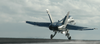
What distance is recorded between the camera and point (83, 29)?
5266cm

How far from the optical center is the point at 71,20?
58.7 m

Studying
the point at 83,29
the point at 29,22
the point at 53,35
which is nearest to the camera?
the point at 83,29

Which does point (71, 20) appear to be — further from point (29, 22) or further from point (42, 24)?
point (29, 22)

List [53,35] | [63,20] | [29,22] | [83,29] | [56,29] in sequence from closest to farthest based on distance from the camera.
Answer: [56,29]
[63,20]
[83,29]
[53,35]
[29,22]

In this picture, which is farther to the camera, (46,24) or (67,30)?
(46,24)

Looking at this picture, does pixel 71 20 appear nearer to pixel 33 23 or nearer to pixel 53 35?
pixel 53 35

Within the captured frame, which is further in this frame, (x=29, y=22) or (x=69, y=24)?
(x=29, y=22)

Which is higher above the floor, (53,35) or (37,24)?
(37,24)

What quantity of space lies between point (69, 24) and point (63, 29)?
797 centimetres

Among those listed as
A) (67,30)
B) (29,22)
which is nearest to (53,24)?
(67,30)

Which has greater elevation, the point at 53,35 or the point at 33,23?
the point at 33,23

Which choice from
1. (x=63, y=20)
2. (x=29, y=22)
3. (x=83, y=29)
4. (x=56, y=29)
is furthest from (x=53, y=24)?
(x=29, y=22)

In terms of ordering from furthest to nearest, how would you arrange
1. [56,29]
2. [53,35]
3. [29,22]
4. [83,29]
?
[29,22]
[53,35]
[83,29]
[56,29]

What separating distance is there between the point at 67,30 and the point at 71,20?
698 cm
